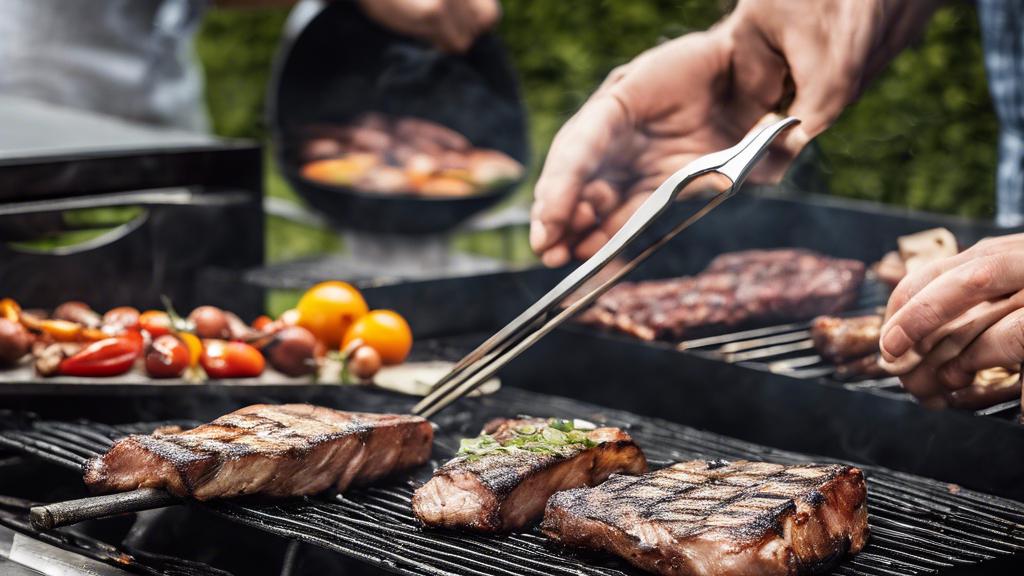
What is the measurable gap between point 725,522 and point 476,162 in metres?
3.97

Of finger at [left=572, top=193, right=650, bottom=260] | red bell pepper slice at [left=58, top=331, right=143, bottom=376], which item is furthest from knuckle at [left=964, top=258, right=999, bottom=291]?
red bell pepper slice at [left=58, top=331, right=143, bottom=376]

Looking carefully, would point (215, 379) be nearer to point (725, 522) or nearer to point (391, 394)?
point (391, 394)

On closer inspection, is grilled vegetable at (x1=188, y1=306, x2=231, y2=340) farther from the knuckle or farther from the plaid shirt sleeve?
the plaid shirt sleeve

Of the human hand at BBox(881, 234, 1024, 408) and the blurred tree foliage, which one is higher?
the blurred tree foliage

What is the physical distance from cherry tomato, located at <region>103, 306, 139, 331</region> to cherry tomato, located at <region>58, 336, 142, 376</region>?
25 cm

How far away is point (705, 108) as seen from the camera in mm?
3555

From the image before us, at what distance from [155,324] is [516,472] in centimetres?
180

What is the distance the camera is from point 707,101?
3.55 meters

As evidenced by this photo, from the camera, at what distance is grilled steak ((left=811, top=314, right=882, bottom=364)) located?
3.46 meters

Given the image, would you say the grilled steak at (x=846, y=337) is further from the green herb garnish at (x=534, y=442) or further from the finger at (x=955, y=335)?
the green herb garnish at (x=534, y=442)

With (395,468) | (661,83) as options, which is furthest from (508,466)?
(661,83)

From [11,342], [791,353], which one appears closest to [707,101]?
[791,353]

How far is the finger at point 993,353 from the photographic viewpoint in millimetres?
→ 2480

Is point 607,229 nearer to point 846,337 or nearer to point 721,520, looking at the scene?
point 846,337
